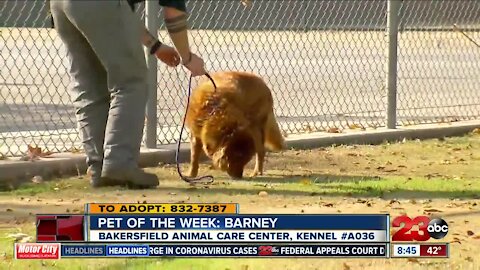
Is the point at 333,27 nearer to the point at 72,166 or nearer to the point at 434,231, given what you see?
the point at 72,166

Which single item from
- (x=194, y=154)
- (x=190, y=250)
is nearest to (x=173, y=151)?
(x=194, y=154)

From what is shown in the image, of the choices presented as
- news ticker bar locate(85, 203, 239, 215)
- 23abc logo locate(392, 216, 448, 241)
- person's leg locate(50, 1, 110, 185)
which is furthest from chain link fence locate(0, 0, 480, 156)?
23abc logo locate(392, 216, 448, 241)

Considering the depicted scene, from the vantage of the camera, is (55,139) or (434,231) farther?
(55,139)

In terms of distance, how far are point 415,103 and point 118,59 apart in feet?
21.5

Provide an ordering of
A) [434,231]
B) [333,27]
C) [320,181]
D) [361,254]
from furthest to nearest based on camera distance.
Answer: [333,27] → [320,181] → [434,231] → [361,254]

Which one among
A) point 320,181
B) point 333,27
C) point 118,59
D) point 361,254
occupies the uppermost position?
point 333,27

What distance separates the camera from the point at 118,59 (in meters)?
6.21

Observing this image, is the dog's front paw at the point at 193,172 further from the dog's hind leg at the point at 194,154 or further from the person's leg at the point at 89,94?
the person's leg at the point at 89,94

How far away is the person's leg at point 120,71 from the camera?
20.0ft

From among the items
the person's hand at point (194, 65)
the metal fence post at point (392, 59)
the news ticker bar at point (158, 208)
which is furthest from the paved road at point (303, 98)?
the news ticker bar at point (158, 208)

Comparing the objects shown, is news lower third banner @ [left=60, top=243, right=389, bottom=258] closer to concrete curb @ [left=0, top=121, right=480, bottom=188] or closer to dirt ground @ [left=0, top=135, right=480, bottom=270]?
dirt ground @ [left=0, top=135, right=480, bottom=270]

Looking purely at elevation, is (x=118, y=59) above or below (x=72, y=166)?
above

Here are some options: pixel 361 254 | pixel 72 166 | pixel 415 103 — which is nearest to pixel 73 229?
pixel 361 254

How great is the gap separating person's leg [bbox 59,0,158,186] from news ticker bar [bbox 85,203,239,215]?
22.0 inches
